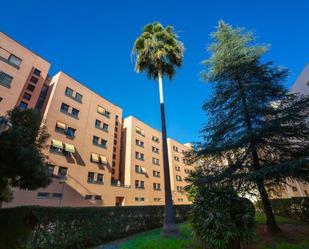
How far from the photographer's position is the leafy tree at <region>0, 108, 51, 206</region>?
8969 mm

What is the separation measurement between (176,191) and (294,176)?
44241mm

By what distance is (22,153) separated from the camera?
9141 millimetres

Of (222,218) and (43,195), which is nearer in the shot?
(222,218)

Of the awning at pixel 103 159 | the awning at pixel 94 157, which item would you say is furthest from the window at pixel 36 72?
the awning at pixel 103 159

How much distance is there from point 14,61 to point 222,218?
30.5 metres

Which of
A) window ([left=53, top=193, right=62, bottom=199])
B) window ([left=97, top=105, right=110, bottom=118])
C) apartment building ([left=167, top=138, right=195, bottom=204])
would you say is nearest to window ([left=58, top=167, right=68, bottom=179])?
window ([left=53, top=193, right=62, bottom=199])

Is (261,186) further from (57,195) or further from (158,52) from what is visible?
(57,195)

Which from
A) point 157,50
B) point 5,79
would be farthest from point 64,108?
point 157,50

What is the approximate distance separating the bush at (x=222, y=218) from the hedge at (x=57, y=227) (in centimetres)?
654

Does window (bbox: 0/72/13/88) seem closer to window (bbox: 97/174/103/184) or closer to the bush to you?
window (bbox: 97/174/103/184)

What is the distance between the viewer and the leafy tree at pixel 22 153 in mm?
8969

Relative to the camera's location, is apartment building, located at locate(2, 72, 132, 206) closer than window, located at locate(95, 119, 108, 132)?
Yes

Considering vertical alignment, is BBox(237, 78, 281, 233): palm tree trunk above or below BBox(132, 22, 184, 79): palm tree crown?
below

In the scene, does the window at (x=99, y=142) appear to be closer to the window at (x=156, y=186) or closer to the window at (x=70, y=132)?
the window at (x=70, y=132)
